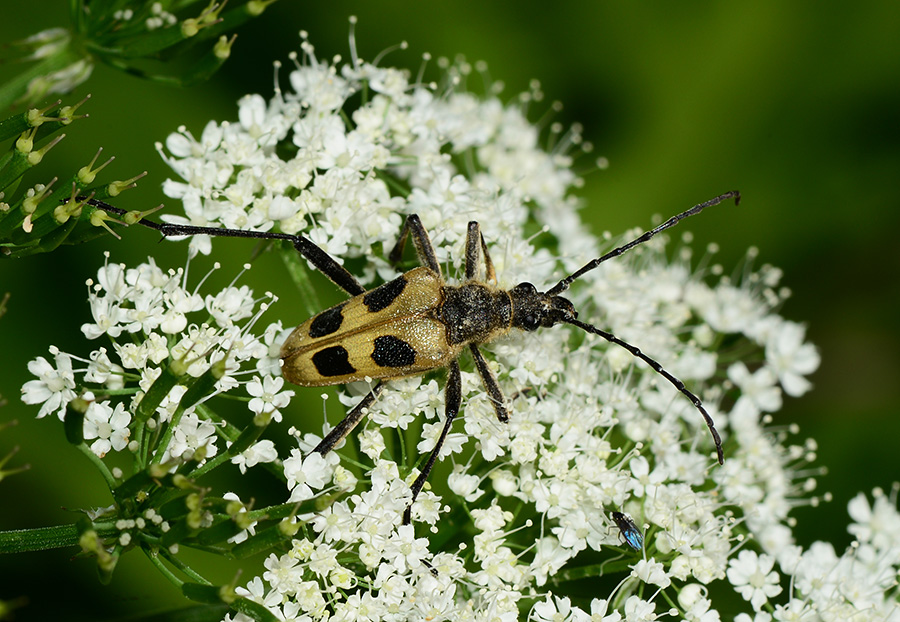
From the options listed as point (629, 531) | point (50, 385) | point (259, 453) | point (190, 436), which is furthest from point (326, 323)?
point (629, 531)

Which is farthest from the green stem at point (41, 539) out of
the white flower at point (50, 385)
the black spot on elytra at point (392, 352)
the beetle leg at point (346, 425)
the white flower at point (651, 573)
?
the white flower at point (651, 573)

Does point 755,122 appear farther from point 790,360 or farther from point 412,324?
point 412,324

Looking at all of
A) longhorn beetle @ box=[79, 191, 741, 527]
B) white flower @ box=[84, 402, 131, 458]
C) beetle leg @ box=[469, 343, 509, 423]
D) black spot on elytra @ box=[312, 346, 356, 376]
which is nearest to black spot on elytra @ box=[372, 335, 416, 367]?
longhorn beetle @ box=[79, 191, 741, 527]

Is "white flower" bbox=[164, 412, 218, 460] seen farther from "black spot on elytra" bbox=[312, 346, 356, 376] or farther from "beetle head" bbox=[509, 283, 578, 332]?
"beetle head" bbox=[509, 283, 578, 332]

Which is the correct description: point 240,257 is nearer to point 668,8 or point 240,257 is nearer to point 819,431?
point 668,8

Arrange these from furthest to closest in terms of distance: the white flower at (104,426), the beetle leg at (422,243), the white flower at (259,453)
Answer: the beetle leg at (422,243) → the white flower at (259,453) → the white flower at (104,426)

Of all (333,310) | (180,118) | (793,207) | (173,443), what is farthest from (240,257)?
(793,207)

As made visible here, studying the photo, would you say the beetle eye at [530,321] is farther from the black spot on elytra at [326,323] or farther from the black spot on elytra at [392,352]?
the black spot on elytra at [326,323]
